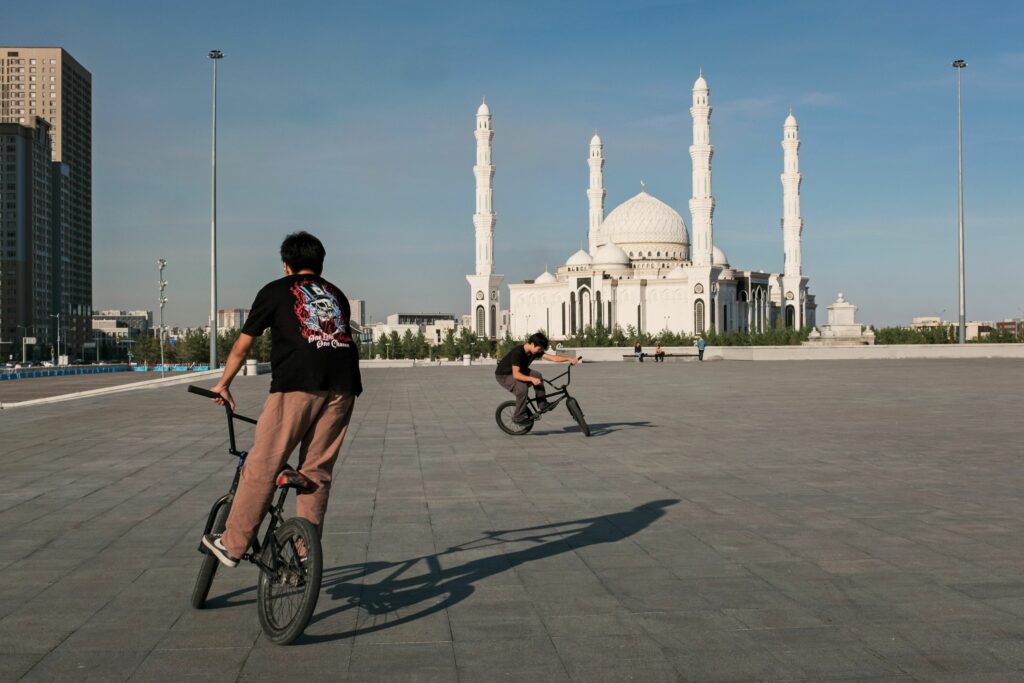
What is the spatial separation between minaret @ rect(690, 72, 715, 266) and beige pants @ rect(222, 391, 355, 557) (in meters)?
69.5

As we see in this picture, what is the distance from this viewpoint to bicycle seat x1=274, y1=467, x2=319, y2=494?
440 cm

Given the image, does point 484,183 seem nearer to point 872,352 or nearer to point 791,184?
point 791,184

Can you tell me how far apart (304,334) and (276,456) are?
55 cm

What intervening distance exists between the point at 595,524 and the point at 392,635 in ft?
8.76

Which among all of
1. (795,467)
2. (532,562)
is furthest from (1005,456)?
(532,562)

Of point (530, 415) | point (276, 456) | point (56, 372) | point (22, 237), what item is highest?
point (22, 237)

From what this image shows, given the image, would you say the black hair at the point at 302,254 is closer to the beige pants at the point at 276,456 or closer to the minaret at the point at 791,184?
the beige pants at the point at 276,456

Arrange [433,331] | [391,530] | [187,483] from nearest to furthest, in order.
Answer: [391,530], [187,483], [433,331]

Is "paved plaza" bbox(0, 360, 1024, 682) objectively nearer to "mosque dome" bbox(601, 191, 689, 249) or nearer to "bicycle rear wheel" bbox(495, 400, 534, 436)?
Result: "bicycle rear wheel" bbox(495, 400, 534, 436)

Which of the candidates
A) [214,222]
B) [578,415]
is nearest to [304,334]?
[578,415]

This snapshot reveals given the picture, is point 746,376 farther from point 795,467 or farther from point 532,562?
point 532,562

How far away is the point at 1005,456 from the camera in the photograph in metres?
9.92

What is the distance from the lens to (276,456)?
4402mm

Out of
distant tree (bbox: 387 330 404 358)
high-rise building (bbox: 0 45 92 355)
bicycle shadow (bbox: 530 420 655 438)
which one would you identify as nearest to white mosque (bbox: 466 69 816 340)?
distant tree (bbox: 387 330 404 358)
